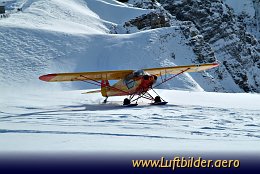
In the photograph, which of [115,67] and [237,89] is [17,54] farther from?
[237,89]

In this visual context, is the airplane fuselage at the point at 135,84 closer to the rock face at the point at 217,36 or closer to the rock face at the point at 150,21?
the rock face at the point at 217,36

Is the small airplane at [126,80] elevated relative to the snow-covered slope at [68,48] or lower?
lower

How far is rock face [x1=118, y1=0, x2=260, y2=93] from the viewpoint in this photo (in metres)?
50.8

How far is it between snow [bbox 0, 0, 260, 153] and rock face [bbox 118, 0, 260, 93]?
11.5 ft

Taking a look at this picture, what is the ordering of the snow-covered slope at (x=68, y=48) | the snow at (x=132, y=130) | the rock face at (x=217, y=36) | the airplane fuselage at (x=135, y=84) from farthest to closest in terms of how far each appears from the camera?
the rock face at (x=217, y=36), the snow-covered slope at (x=68, y=48), the airplane fuselage at (x=135, y=84), the snow at (x=132, y=130)

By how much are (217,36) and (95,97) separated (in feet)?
162

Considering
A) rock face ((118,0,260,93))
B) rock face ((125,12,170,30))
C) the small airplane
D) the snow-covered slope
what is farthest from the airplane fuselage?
rock face ((125,12,170,30))

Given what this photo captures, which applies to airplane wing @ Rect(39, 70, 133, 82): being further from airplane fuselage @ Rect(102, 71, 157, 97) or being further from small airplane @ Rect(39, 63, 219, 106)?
airplane fuselage @ Rect(102, 71, 157, 97)

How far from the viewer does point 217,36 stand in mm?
67188

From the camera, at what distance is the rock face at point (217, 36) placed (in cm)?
5075

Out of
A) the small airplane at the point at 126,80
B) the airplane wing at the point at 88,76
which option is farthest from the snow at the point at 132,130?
the airplane wing at the point at 88,76

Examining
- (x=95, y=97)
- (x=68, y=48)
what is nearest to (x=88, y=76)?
(x=95, y=97)

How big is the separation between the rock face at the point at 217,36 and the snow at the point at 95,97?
352cm

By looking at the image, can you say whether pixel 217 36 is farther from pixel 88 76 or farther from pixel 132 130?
pixel 132 130
